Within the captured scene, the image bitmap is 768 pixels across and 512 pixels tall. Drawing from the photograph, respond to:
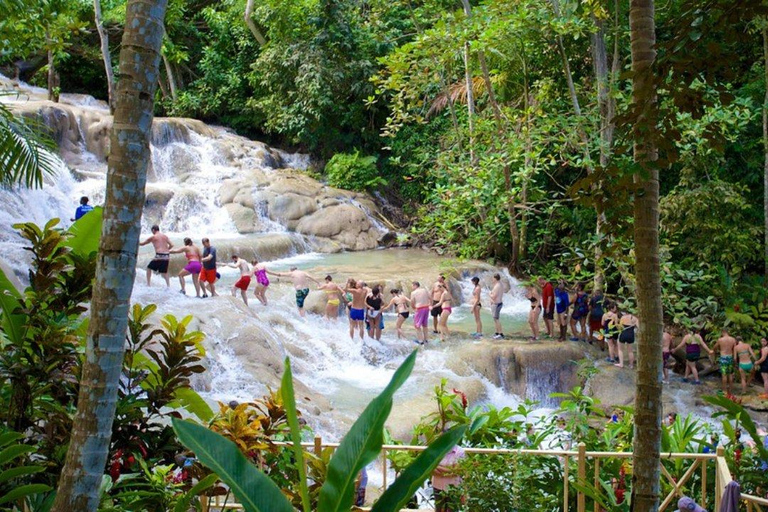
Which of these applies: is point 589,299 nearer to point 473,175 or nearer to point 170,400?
point 473,175

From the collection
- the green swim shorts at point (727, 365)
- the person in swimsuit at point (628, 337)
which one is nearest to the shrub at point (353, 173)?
the person in swimsuit at point (628, 337)

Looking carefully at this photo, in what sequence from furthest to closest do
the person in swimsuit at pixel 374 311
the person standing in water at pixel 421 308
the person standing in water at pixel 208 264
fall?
1. the person standing in water at pixel 421 308
2. the person in swimsuit at pixel 374 311
3. the person standing in water at pixel 208 264

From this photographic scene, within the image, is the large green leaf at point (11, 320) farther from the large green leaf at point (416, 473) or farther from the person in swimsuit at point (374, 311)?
the person in swimsuit at point (374, 311)

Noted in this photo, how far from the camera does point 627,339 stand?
43.5ft

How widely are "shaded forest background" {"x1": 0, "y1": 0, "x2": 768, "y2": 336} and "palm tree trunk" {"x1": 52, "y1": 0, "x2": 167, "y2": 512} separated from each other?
187 cm

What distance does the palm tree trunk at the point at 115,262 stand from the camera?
267 centimetres

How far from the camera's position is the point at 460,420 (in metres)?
5.72

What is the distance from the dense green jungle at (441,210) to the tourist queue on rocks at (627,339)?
46cm

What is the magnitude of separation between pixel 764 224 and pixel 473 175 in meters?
7.85

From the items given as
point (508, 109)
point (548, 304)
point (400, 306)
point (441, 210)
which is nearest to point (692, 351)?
point (548, 304)

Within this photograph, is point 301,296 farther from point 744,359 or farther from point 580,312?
point 744,359

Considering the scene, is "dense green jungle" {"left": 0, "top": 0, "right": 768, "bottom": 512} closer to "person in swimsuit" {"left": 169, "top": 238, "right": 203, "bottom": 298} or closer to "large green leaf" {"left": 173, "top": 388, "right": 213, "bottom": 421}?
"large green leaf" {"left": 173, "top": 388, "right": 213, "bottom": 421}

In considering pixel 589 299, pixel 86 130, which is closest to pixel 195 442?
pixel 589 299

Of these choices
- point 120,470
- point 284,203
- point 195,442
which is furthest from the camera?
point 284,203
